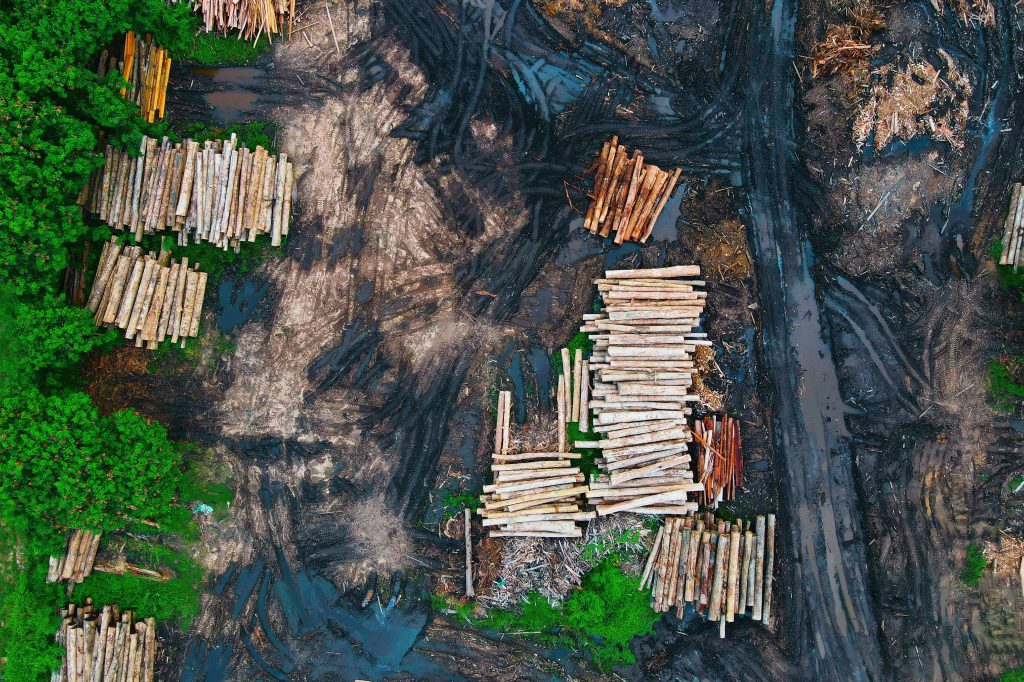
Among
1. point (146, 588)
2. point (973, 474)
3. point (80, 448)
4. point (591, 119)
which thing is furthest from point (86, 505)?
point (973, 474)

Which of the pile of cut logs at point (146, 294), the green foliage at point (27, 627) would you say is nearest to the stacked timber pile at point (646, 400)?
the pile of cut logs at point (146, 294)

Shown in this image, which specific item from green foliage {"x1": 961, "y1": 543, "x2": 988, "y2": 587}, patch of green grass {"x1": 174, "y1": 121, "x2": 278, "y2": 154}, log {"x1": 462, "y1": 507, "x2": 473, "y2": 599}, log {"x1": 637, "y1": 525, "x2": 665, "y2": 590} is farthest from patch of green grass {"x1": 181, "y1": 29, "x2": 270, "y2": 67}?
green foliage {"x1": 961, "y1": 543, "x2": 988, "y2": 587}

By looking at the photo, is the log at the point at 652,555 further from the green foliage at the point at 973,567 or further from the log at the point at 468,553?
the green foliage at the point at 973,567

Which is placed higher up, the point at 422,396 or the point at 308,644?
the point at 422,396

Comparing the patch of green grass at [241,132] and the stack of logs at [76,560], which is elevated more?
the patch of green grass at [241,132]

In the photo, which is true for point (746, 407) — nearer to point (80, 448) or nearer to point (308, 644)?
point (308, 644)
